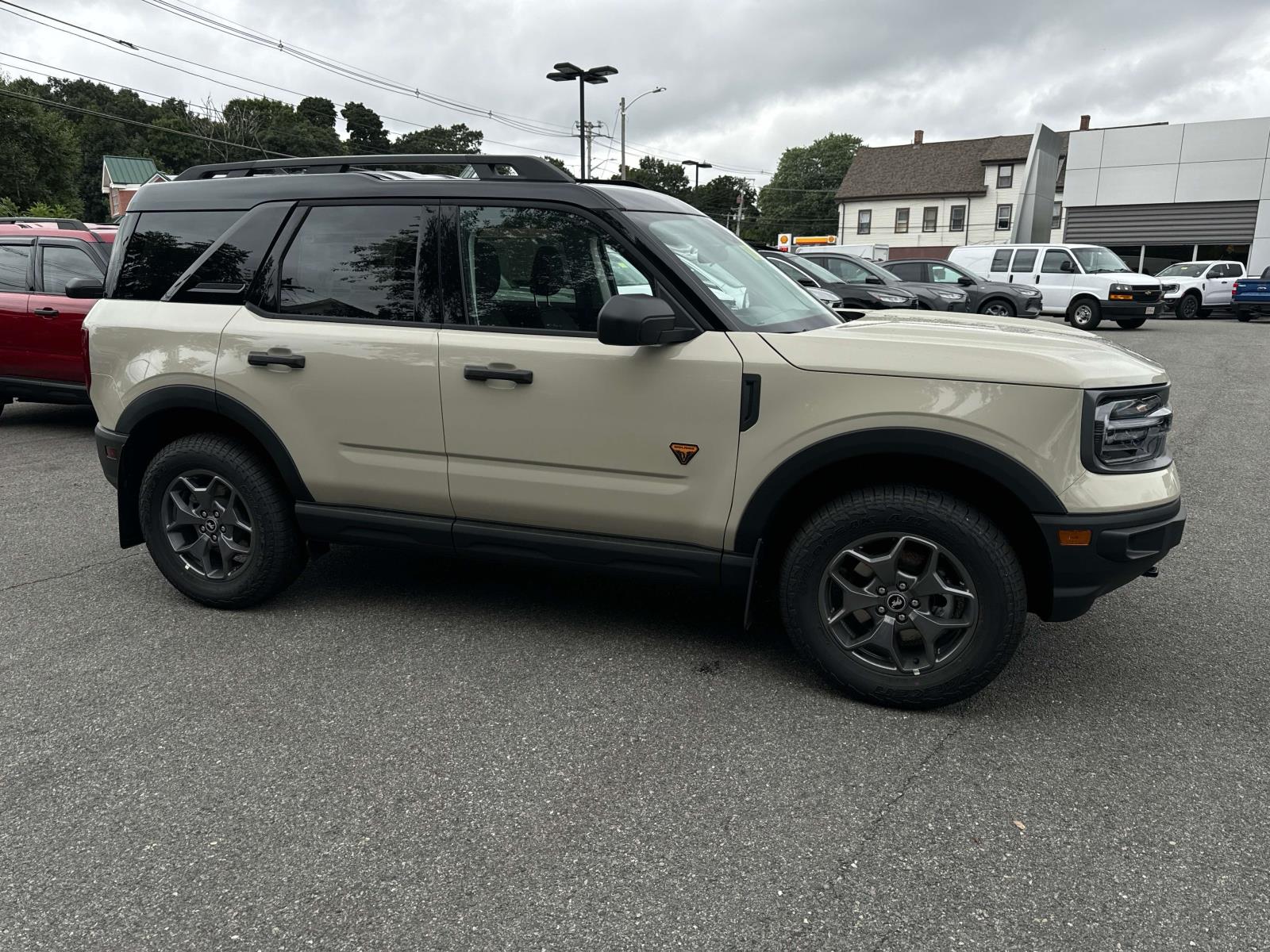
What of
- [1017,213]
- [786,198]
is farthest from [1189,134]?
[786,198]

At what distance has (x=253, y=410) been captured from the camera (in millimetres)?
3934

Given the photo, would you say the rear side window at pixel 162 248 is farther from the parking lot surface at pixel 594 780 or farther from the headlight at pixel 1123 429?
the headlight at pixel 1123 429

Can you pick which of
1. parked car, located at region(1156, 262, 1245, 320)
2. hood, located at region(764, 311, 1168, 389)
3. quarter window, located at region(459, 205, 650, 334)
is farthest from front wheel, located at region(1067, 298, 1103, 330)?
quarter window, located at region(459, 205, 650, 334)

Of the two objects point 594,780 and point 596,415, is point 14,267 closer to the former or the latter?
point 596,415

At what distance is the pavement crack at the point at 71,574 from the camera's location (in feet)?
15.0

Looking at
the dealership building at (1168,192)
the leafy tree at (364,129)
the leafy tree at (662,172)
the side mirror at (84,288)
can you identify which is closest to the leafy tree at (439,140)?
the leafy tree at (364,129)

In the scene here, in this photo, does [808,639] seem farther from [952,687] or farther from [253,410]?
[253,410]

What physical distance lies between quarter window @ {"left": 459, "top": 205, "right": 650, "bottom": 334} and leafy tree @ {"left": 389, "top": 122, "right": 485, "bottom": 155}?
82.2 meters

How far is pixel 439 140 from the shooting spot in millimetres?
86562

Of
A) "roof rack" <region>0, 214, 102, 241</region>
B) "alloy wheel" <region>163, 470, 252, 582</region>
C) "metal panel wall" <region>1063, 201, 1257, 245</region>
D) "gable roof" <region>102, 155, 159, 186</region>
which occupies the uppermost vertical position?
"gable roof" <region>102, 155, 159, 186</region>

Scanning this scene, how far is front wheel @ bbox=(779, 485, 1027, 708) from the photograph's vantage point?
10.1 ft

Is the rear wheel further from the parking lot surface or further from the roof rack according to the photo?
the roof rack

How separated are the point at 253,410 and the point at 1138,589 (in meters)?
4.23

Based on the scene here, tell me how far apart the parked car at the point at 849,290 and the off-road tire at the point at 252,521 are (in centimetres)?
947
